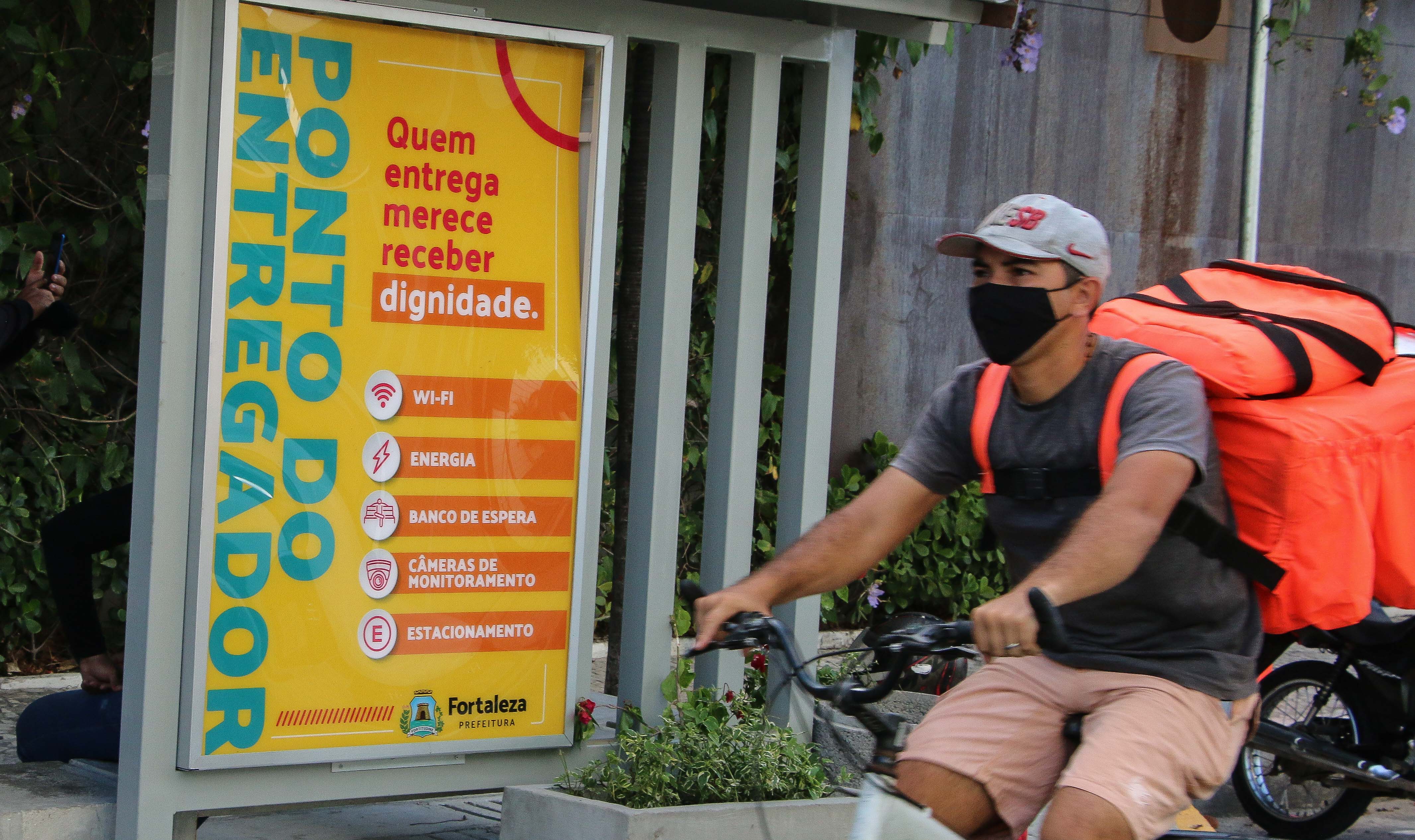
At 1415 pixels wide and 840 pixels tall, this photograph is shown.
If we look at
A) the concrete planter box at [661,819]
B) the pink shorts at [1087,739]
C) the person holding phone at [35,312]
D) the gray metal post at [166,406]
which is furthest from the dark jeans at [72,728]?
the pink shorts at [1087,739]

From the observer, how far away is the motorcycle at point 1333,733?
5539mm

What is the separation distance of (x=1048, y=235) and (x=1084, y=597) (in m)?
0.72

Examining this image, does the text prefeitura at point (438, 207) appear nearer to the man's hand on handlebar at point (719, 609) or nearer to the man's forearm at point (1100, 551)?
the man's hand on handlebar at point (719, 609)

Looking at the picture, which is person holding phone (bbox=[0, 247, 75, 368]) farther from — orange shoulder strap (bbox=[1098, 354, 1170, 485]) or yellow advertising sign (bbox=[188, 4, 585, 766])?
orange shoulder strap (bbox=[1098, 354, 1170, 485])

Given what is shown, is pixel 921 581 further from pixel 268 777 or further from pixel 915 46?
pixel 268 777

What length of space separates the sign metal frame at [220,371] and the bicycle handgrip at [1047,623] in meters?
2.54

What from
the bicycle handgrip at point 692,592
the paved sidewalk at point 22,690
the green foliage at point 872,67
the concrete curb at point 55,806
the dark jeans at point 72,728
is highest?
the green foliage at point 872,67

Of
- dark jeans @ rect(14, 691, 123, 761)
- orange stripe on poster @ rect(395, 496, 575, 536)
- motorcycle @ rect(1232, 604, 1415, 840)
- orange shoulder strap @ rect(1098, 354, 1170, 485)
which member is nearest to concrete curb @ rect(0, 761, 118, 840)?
dark jeans @ rect(14, 691, 123, 761)

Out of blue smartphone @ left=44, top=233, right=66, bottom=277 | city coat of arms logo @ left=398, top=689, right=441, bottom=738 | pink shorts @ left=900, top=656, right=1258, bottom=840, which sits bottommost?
city coat of arms logo @ left=398, top=689, right=441, bottom=738

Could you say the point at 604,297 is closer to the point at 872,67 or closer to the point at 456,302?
the point at 456,302

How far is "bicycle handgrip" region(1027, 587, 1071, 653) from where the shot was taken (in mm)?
2307

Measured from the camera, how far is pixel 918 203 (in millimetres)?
8594

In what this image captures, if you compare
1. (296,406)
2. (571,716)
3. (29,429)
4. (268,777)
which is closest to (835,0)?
(296,406)

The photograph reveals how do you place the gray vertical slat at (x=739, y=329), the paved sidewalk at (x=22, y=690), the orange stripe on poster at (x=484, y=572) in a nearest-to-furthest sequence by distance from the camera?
the orange stripe on poster at (x=484, y=572) < the gray vertical slat at (x=739, y=329) < the paved sidewalk at (x=22, y=690)
